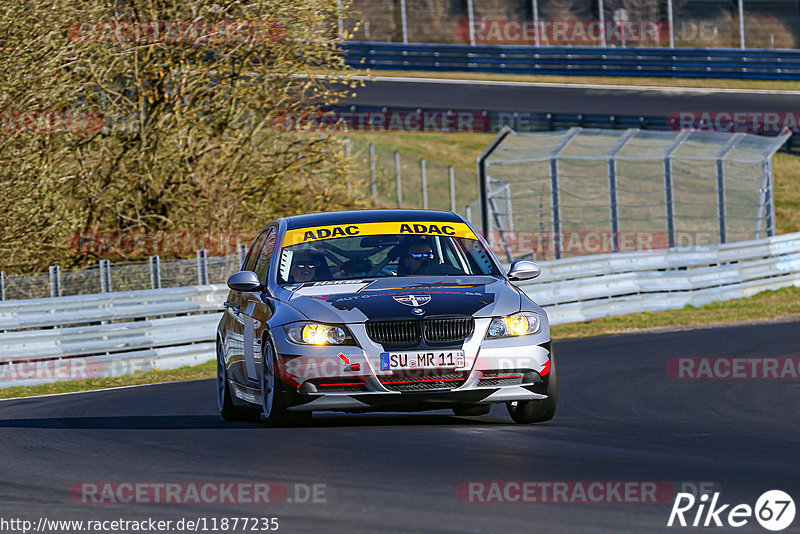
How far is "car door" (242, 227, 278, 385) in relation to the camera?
31.0 feet

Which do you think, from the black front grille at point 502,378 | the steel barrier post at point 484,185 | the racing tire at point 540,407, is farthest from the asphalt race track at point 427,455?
the steel barrier post at point 484,185

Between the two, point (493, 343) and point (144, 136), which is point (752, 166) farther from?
point (493, 343)

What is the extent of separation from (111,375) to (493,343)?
9229 mm

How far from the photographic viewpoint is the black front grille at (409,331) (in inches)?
338

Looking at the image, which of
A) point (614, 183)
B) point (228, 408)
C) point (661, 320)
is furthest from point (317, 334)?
point (614, 183)

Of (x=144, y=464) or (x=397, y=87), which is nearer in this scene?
(x=144, y=464)

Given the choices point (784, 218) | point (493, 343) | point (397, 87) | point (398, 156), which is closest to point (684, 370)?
point (493, 343)

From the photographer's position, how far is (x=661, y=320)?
2195 cm

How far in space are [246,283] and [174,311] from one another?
27.2ft

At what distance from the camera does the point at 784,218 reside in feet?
Answer: 131

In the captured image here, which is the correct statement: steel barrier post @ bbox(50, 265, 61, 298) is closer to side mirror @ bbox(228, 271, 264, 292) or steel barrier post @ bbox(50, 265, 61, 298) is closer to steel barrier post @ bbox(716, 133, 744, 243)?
side mirror @ bbox(228, 271, 264, 292)

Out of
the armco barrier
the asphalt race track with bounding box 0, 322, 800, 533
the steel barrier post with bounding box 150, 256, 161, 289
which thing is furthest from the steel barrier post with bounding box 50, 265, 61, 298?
the asphalt race track with bounding box 0, 322, 800, 533

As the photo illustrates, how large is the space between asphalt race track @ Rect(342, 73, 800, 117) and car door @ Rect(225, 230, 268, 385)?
106ft

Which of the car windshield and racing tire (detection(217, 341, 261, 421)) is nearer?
the car windshield
